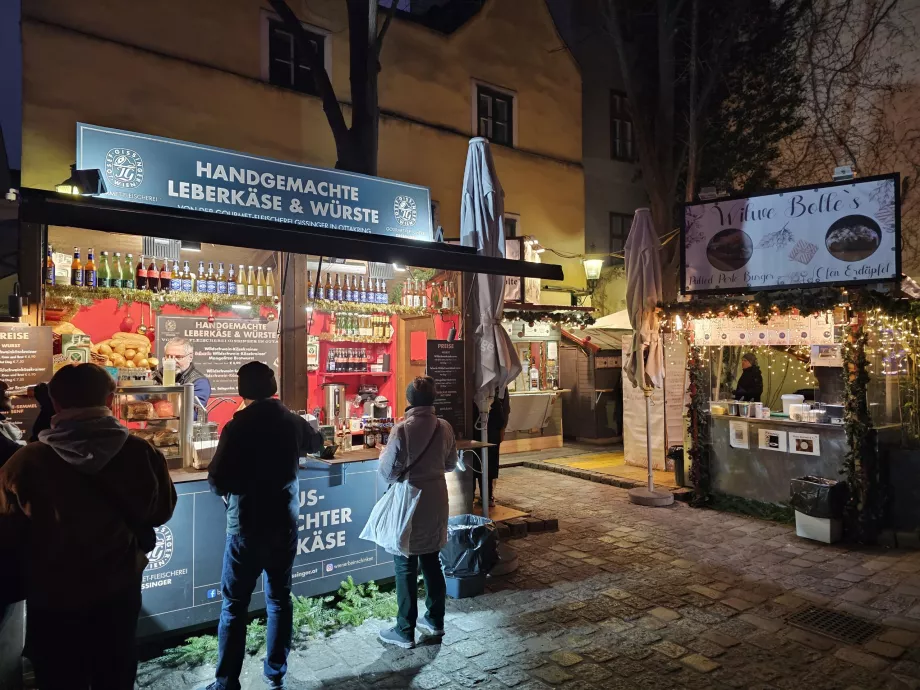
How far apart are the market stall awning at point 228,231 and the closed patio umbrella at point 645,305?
11.9ft

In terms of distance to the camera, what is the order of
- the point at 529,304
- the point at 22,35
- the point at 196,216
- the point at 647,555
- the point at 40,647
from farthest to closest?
the point at 529,304, the point at 22,35, the point at 647,555, the point at 196,216, the point at 40,647

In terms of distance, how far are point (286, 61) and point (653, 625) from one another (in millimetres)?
10910

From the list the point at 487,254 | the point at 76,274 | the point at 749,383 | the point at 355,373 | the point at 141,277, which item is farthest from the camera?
the point at 749,383

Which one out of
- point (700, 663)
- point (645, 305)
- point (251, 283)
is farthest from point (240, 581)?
point (645, 305)

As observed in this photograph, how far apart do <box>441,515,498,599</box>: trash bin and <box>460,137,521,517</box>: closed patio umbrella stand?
1.70 metres

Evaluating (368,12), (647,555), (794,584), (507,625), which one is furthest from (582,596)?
(368,12)

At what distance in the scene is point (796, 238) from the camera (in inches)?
338

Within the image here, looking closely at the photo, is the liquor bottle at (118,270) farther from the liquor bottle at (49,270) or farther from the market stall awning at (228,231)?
the market stall awning at (228,231)

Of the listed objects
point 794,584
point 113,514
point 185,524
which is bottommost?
point 794,584

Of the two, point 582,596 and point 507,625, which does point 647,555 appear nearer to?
point 582,596

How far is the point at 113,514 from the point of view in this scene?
2906 mm

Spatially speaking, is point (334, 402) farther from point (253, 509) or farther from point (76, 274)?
point (253, 509)

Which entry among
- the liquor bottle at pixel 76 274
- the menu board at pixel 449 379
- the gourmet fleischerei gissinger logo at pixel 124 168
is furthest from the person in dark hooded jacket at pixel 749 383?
the liquor bottle at pixel 76 274

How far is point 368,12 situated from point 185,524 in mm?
8586
